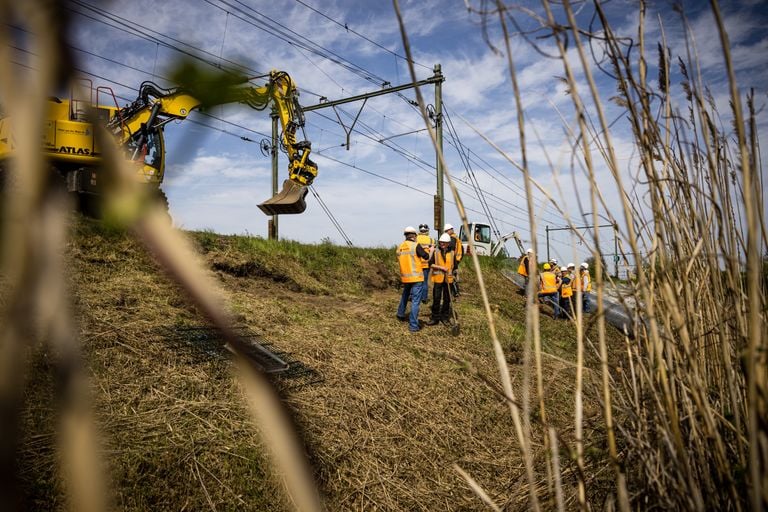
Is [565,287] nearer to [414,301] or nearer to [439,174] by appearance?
[439,174]

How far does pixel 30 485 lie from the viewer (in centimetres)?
207

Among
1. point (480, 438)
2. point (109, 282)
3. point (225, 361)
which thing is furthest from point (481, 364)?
point (109, 282)

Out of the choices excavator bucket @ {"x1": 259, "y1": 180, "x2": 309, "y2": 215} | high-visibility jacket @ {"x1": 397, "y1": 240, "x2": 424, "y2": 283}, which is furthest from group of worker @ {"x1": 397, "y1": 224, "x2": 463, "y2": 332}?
excavator bucket @ {"x1": 259, "y1": 180, "x2": 309, "y2": 215}

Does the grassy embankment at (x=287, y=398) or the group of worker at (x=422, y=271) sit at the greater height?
the group of worker at (x=422, y=271)

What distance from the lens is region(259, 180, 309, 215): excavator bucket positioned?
8.02 meters

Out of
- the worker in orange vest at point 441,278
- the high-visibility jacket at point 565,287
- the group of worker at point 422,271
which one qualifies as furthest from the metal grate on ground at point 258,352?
the high-visibility jacket at point 565,287

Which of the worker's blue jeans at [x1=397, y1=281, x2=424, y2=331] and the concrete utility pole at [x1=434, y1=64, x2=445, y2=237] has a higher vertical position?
the concrete utility pole at [x1=434, y1=64, x2=445, y2=237]

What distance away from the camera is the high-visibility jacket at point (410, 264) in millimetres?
7152

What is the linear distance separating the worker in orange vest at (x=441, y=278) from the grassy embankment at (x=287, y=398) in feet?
2.41

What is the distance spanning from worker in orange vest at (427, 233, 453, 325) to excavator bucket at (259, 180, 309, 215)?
7.82ft

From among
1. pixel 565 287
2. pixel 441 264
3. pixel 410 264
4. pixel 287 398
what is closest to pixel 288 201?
pixel 410 264

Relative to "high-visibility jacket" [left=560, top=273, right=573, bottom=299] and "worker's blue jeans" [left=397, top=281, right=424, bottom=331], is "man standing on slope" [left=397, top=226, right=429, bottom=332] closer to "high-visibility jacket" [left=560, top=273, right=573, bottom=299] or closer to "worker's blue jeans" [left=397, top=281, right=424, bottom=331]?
"worker's blue jeans" [left=397, top=281, right=424, bottom=331]

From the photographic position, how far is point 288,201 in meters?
8.05

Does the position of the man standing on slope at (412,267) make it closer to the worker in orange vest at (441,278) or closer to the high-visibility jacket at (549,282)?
the worker in orange vest at (441,278)
